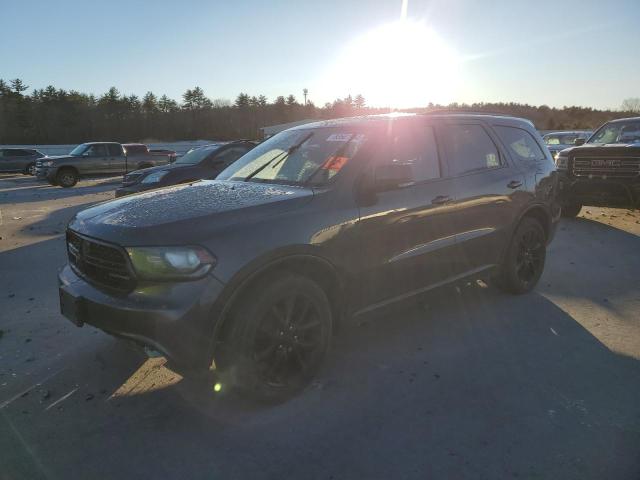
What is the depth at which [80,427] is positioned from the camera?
2.88 m

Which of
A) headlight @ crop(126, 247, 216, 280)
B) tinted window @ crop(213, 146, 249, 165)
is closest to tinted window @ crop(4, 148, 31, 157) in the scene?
tinted window @ crop(213, 146, 249, 165)

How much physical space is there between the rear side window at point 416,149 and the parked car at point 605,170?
6557mm

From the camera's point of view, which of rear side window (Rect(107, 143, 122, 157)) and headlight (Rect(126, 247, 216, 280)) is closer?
headlight (Rect(126, 247, 216, 280))

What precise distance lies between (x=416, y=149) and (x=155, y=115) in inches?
Answer: 3477

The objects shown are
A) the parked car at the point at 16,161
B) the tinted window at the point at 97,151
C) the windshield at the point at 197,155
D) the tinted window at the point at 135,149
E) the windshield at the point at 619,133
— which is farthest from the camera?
the parked car at the point at 16,161

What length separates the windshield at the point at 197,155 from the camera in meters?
10.3

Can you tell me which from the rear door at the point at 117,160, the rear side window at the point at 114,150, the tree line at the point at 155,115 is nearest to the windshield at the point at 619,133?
the rear door at the point at 117,160

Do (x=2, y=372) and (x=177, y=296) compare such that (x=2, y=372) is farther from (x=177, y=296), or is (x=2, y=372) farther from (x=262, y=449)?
(x=262, y=449)

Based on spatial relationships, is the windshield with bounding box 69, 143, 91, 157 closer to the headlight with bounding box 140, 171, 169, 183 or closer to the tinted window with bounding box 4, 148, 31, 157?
the tinted window with bounding box 4, 148, 31, 157

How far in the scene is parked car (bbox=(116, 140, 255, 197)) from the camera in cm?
975

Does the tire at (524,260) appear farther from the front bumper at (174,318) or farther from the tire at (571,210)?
the tire at (571,210)

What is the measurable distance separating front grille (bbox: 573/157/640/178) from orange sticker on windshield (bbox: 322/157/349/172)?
7490 millimetres

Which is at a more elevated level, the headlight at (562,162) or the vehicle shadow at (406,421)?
the headlight at (562,162)

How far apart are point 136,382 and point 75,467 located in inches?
35.4
